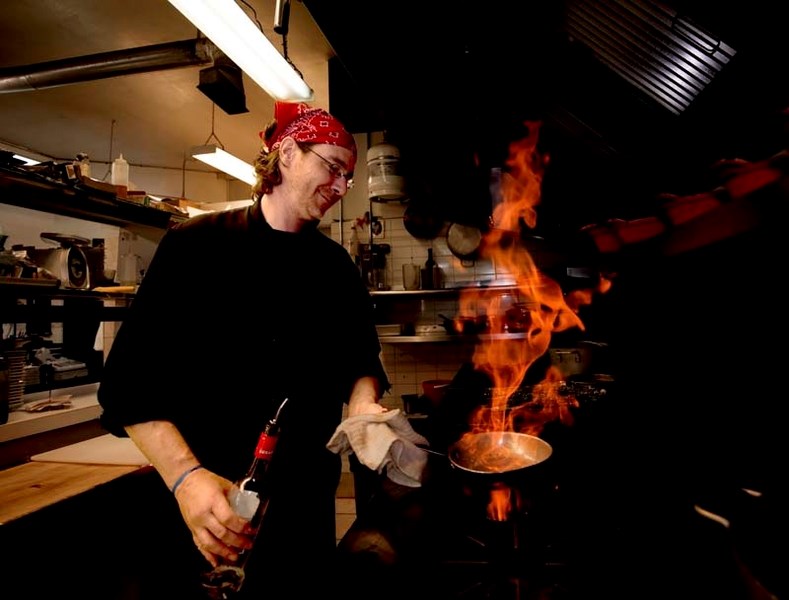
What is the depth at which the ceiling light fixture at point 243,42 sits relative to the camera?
6.82 ft

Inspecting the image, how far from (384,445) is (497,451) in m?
0.48

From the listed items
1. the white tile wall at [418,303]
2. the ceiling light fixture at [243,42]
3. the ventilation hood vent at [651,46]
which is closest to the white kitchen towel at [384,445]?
the ventilation hood vent at [651,46]

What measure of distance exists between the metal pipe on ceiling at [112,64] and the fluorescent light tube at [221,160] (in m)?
0.82

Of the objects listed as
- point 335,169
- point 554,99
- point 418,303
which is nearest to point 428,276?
point 418,303

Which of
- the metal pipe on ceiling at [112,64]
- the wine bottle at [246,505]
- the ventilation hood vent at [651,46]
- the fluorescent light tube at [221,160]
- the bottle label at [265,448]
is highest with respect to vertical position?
the metal pipe on ceiling at [112,64]

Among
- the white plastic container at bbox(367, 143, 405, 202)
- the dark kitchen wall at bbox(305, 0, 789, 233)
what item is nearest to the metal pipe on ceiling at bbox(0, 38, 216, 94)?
the white plastic container at bbox(367, 143, 405, 202)

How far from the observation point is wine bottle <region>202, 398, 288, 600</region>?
1.09 m

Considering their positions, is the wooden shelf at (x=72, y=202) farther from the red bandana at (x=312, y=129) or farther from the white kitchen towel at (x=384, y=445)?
the white kitchen towel at (x=384, y=445)

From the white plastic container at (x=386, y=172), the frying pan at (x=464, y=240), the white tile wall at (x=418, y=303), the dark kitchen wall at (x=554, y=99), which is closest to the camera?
the dark kitchen wall at (x=554, y=99)

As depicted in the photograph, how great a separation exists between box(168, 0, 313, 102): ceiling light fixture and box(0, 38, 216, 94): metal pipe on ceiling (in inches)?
41.2

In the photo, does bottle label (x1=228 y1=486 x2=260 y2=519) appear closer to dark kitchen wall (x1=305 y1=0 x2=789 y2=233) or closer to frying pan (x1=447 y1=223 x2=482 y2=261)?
dark kitchen wall (x1=305 y1=0 x2=789 y2=233)

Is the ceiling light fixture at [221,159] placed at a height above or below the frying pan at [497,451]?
above

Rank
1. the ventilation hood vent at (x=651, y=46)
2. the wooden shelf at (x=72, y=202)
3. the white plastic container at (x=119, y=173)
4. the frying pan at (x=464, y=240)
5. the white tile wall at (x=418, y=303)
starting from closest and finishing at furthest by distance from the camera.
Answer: the ventilation hood vent at (x=651, y=46)
the wooden shelf at (x=72, y=202)
the white plastic container at (x=119, y=173)
the frying pan at (x=464, y=240)
the white tile wall at (x=418, y=303)

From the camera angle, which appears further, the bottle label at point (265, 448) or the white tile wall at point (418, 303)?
the white tile wall at point (418, 303)
